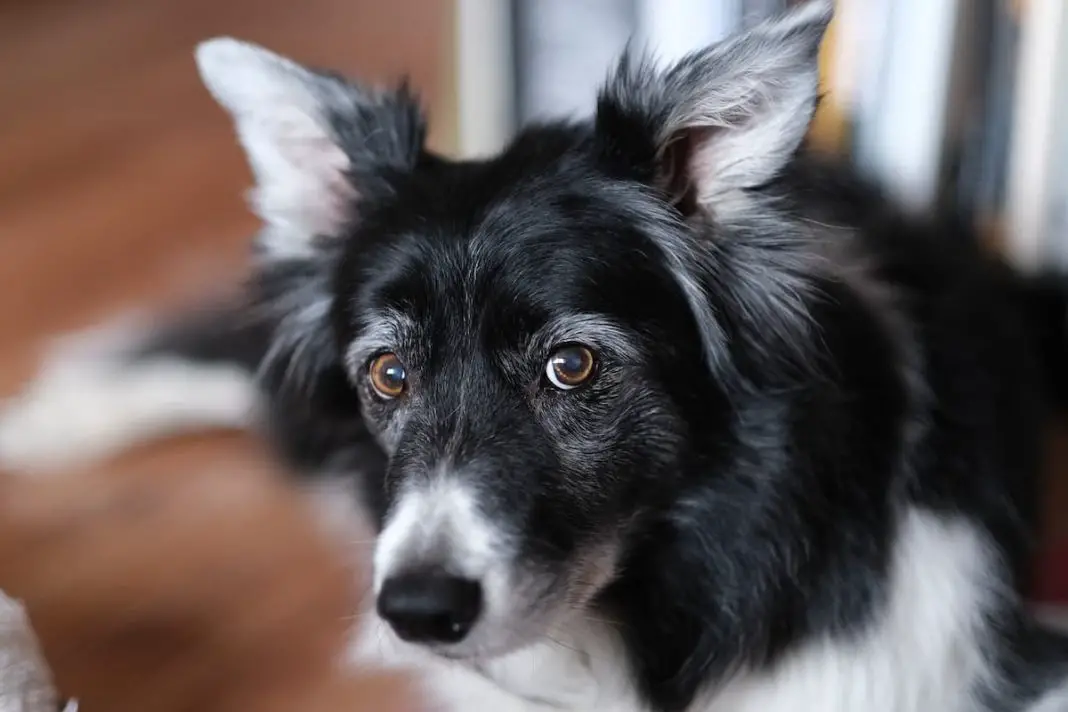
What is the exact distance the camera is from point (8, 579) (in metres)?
2.48

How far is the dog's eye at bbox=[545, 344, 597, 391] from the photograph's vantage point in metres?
1.60

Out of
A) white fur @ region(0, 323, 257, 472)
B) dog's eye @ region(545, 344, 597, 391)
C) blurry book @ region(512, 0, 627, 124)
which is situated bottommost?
white fur @ region(0, 323, 257, 472)

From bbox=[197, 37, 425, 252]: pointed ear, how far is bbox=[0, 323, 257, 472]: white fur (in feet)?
3.37

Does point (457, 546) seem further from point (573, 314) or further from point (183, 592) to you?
point (183, 592)

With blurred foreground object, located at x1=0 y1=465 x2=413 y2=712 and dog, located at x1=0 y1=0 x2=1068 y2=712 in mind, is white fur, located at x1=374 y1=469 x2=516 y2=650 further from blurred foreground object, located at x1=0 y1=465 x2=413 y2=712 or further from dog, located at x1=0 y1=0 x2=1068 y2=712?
blurred foreground object, located at x1=0 y1=465 x2=413 y2=712

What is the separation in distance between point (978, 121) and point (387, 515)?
1.72 m

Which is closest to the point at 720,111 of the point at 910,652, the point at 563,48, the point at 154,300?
the point at 910,652

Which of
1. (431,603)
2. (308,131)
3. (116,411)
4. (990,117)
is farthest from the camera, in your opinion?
(116,411)

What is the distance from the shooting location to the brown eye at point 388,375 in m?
1.70

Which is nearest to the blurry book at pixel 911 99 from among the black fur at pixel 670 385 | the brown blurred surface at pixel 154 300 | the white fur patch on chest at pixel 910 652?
the black fur at pixel 670 385

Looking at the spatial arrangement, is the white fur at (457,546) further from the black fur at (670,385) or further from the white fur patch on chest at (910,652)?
the white fur patch on chest at (910,652)

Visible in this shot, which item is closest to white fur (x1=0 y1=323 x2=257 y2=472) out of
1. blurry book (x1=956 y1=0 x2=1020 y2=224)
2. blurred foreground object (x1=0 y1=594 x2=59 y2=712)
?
blurred foreground object (x1=0 y1=594 x2=59 y2=712)

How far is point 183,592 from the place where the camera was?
2.47 meters

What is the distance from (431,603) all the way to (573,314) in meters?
Answer: 0.40
